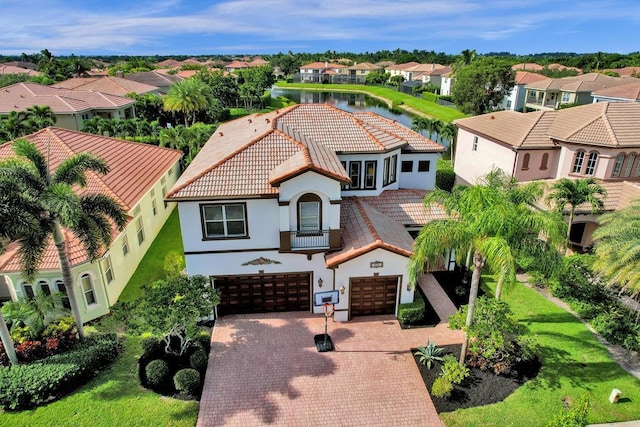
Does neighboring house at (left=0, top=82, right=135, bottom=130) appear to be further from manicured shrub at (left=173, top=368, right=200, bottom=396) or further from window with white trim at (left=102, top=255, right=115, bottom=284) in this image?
manicured shrub at (left=173, top=368, right=200, bottom=396)

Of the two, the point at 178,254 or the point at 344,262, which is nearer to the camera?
the point at 344,262

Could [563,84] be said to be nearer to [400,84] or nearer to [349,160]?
[400,84]

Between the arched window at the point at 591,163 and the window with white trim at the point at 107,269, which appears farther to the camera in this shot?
the arched window at the point at 591,163

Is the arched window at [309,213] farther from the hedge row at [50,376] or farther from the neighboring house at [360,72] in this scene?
the neighboring house at [360,72]

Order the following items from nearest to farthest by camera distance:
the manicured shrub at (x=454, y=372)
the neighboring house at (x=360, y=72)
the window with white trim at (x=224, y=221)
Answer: the manicured shrub at (x=454, y=372)
the window with white trim at (x=224, y=221)
the neighboring house at (x=360, y=72)

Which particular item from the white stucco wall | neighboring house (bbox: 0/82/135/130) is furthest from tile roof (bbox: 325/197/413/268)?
neighboring house (bbox: 0/82/135/130)

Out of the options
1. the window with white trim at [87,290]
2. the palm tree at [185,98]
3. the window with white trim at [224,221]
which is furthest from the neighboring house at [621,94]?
the window with white trim at [87,290]

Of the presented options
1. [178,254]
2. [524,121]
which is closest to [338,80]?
[524,121]
